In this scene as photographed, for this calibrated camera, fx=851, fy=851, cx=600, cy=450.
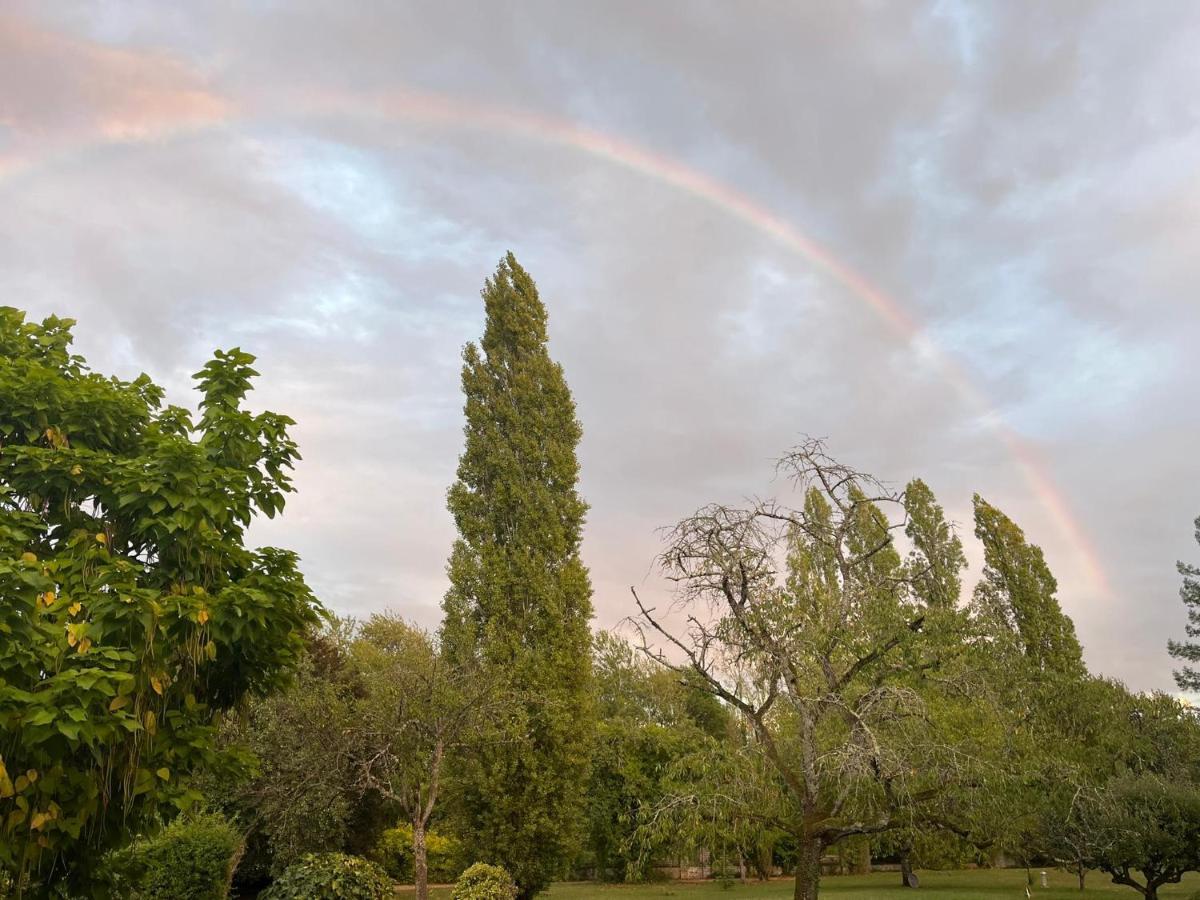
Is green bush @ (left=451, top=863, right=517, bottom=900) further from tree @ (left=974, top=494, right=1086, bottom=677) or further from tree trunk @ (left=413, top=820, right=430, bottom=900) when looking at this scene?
tree @ (left=974, top=494, right=1086, bottom=677)

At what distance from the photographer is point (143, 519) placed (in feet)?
27.3

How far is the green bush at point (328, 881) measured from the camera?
18.0 m

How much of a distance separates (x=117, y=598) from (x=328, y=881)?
13057 mm

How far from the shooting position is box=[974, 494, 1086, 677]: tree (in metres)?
43.9

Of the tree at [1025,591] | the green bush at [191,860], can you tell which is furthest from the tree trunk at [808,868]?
the tree at [1025,591]

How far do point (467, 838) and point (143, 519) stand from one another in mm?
18011

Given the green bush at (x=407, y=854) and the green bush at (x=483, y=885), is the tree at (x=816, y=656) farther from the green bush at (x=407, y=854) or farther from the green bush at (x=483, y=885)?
the green bush at (x=407, y=854)

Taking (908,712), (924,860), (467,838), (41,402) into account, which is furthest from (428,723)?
(924,860)

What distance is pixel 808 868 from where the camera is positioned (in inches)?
501

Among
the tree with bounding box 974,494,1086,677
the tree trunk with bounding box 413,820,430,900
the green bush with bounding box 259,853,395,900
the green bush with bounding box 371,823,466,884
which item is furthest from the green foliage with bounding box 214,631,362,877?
the tree with bounding box 974,494,1086,677

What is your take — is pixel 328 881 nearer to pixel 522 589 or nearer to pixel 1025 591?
pixel 522 589

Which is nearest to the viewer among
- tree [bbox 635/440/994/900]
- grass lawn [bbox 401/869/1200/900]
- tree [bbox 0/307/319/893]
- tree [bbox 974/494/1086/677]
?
tree [bbox 0/307/319/893]

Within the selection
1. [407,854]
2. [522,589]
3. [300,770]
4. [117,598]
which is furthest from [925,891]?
[117,598]

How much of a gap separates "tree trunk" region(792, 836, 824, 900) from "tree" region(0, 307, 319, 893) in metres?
8.17
